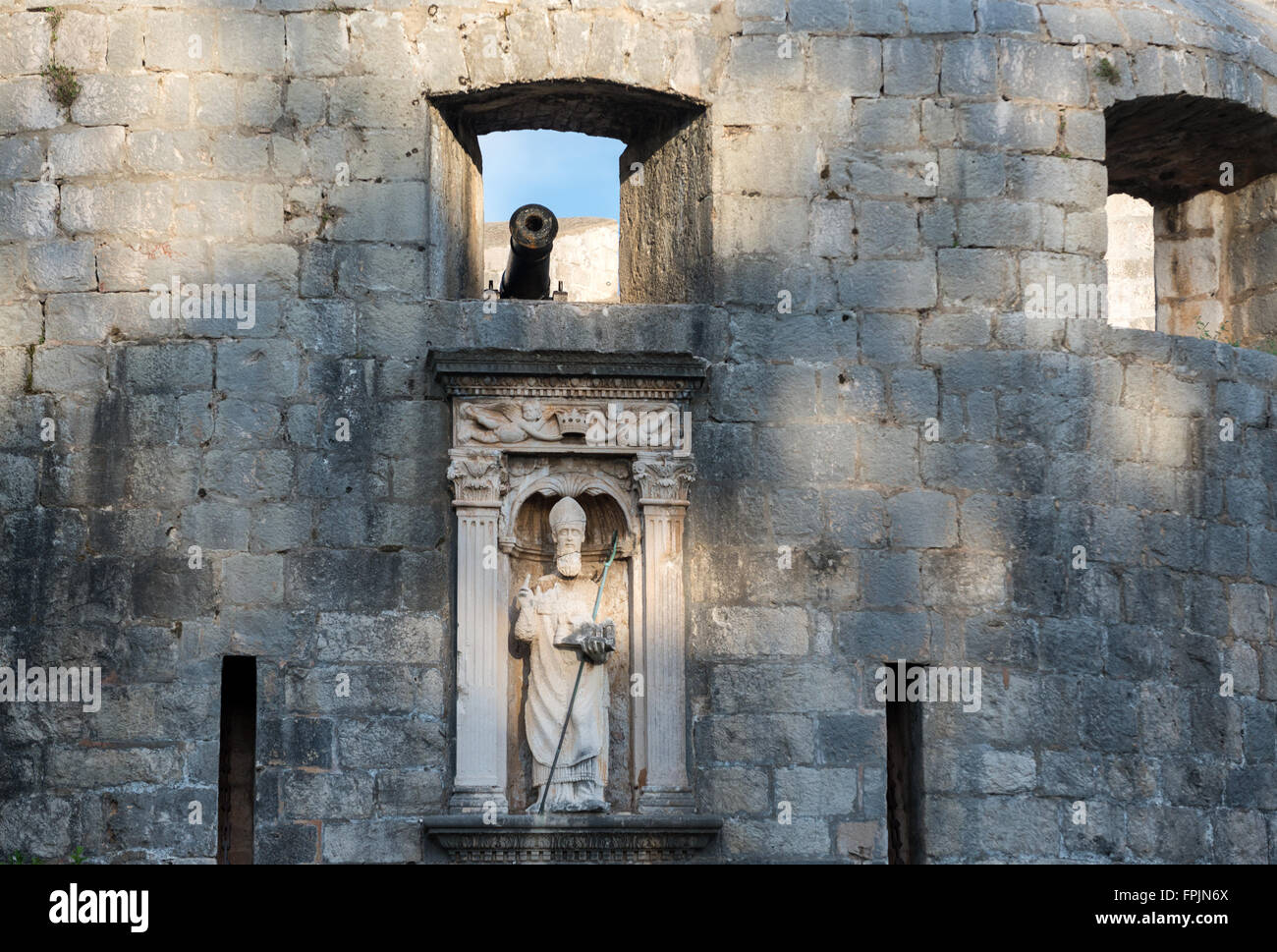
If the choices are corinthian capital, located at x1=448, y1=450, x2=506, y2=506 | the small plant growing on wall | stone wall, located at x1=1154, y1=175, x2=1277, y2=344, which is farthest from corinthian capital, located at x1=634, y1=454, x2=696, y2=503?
stone wall, located at x1=1154, y1=175, x2=1277, y2=344

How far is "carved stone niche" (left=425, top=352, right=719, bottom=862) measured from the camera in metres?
12.6

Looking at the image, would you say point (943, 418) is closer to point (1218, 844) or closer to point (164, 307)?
point (1218, 844)

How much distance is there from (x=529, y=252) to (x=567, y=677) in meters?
2.71

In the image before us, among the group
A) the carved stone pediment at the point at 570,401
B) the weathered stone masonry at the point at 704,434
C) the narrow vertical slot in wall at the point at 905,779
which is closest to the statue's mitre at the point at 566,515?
the carved stone pediment at the point at 570,401

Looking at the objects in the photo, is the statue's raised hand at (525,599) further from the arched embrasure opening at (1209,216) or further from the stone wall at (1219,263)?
the stone wall at (1219,263)

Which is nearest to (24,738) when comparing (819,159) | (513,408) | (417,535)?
(417,535)

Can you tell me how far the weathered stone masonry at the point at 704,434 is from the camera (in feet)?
41.7

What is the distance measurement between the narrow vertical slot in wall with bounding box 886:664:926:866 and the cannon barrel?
3290 millimetres

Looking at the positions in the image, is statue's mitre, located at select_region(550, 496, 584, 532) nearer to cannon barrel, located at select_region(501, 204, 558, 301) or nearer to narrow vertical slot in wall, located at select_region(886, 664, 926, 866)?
cannon barrel, located at select_region(501, 204, 558, 301)

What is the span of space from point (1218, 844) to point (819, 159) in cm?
452

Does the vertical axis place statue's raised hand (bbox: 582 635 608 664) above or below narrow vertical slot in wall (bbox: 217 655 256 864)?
above

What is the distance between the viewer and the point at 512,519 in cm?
1292

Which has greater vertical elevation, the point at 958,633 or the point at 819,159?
the point at 819,159

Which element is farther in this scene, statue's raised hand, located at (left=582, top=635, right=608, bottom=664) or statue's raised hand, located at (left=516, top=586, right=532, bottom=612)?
statue's raised hand, located at (left=516, top=586, right=532, bottom=612)
